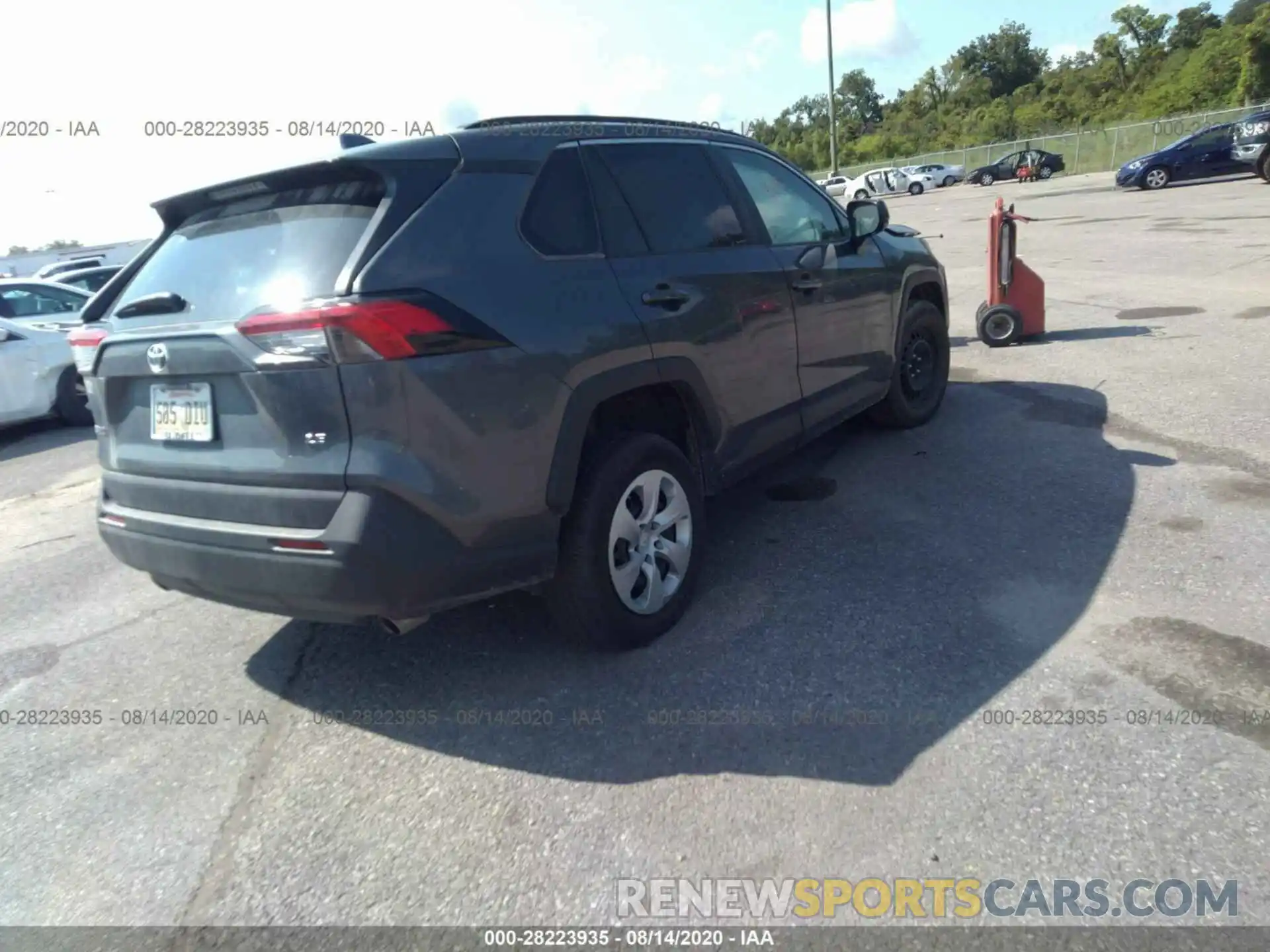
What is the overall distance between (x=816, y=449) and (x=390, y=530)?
376cm

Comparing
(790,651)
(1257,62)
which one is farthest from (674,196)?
(1257,62)

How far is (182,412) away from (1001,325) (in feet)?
23.5

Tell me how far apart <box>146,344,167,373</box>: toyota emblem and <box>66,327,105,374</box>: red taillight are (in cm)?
37

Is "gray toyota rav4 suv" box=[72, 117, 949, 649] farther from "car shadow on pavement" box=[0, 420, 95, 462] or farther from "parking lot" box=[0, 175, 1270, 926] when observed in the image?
"car shadow on pavement" box=[0, 420, 95, 462]

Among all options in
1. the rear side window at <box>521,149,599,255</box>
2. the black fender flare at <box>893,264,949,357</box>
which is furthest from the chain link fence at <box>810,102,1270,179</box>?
the rear side window at <box>521,149,599,255</box>

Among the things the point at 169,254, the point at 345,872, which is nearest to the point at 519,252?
the point at 169,254

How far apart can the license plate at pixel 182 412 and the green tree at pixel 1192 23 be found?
80.2m

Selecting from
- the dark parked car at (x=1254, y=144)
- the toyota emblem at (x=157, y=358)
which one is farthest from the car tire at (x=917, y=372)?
the dark parked car at (x=1254, y=144)

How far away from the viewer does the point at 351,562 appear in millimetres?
2768

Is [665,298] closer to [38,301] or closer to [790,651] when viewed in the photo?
[790,651]

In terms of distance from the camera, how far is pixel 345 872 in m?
2.58

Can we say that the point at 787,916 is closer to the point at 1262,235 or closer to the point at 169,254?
the point at 169,254

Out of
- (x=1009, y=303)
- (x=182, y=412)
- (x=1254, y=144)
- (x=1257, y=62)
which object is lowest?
(x=1009, y=303)

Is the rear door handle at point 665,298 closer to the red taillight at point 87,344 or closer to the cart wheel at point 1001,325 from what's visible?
the red taillight at point 87,344
